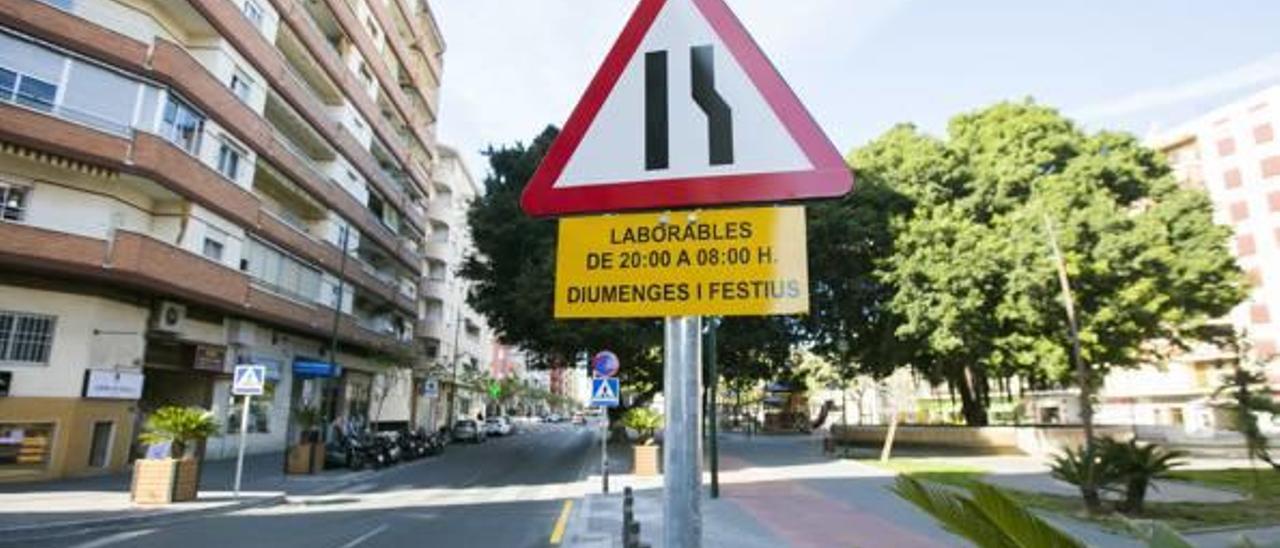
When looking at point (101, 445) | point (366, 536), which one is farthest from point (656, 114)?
point (101, 445)

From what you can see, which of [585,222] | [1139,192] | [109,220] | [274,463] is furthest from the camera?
[1139,192]

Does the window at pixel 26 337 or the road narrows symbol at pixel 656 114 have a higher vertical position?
the window at pixel 26 337

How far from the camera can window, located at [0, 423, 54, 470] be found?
1834 centimetres

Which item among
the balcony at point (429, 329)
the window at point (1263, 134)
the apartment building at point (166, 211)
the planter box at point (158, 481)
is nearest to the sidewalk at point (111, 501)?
the planter box at point (158, 481)

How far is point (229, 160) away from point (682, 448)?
2705cm

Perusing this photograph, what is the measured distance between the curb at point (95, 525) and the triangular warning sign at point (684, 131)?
12.7 m

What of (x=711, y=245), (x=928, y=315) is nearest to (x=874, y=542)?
(x=711, y=245)

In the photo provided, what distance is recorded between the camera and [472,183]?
68.8 metres

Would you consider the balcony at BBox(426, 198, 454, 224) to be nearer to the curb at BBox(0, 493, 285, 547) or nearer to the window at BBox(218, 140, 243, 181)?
the window at BBox(218, 140, 243, 181)

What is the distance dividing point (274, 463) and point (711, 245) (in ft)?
90.4

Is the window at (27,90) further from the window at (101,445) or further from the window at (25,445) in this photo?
the window at (101,445)

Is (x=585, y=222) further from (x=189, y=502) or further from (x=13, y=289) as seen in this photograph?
(x=13, y=289)

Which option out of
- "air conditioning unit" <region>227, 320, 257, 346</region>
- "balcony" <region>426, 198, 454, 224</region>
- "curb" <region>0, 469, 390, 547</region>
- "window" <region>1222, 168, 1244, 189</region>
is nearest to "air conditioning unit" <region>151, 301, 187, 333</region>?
"air conditioning unit" <region>227, 320, 257, 346</region>

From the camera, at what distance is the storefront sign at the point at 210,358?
79.9 ft
